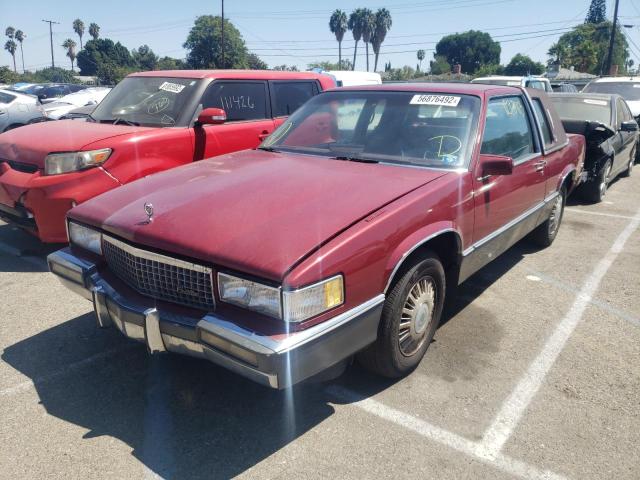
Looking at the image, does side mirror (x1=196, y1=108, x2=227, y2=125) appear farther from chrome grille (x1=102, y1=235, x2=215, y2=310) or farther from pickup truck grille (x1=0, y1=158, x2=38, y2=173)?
chrome grille (x1=102, y1=235, x2=215, y2=310)

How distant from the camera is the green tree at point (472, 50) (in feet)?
355

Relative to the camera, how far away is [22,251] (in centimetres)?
538

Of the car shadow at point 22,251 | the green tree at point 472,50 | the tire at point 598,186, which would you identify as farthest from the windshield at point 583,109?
the green tree at point 472,50

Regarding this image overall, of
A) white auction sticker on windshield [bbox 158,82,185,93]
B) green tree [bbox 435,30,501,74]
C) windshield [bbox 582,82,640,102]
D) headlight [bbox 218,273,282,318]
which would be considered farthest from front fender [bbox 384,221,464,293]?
green tree [bbox 435,30,501,74]

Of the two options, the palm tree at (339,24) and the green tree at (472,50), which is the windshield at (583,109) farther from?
the green tree at (472,50)

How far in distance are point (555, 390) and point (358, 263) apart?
1.56m

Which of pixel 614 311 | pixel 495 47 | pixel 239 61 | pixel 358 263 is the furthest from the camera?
pixel 495 47

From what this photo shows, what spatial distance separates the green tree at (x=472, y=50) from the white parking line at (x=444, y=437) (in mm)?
113048

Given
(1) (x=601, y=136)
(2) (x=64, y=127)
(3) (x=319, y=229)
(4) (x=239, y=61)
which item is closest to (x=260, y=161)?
(3) (x=319, y=229)

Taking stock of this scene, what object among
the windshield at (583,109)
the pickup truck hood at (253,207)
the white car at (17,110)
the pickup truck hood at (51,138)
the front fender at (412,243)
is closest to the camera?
the pickup truck hood at (253,207)

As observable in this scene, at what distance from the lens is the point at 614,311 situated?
13.5 ft

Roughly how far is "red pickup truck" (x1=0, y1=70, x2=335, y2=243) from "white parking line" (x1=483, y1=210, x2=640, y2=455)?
3.64m

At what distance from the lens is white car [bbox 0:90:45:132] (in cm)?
1157

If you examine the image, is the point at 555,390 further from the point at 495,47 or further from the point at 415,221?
the point at 495,47
